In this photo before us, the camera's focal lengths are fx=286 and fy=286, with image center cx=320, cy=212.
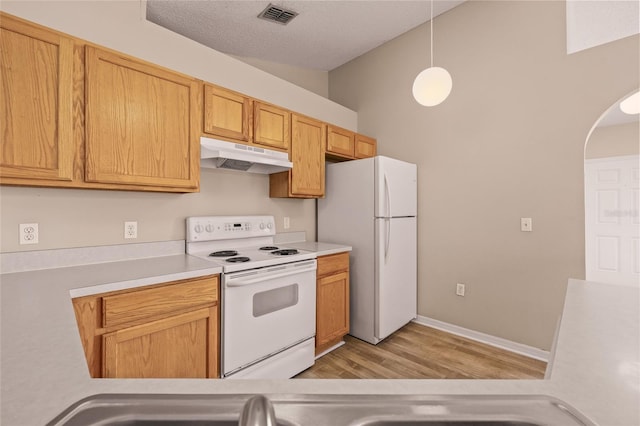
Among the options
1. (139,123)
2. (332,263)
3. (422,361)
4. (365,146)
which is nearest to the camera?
(139,123)

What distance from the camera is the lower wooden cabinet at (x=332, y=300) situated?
2418 millimetres

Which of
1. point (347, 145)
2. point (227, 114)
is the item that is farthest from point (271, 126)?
point (347, 145)

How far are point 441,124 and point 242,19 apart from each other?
7.16 ft

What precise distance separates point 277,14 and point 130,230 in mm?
2285

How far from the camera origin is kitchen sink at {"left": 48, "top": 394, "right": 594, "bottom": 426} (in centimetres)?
48

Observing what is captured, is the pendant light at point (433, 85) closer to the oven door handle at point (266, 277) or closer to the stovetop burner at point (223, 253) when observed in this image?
the oven door handle at point (266, 277)

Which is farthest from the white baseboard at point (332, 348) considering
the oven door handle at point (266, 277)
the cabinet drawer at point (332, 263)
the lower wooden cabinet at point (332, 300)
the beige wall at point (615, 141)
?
the beige wall at point (615, 141)

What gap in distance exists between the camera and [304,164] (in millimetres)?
2723

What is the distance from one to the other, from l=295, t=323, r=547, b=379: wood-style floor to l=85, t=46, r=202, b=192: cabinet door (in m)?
1.81

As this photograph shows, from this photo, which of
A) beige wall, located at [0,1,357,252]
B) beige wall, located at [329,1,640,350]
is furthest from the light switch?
beige wall, located at [0,1,357,252]

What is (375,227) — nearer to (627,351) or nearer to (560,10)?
(627,351)

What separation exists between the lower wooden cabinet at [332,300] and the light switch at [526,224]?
1529mm

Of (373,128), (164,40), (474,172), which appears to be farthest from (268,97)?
(474,172)

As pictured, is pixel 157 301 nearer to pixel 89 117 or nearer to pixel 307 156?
pixel 89 117
